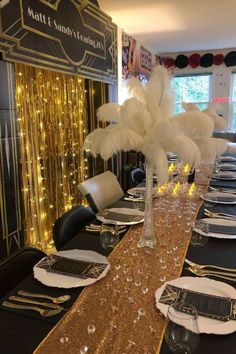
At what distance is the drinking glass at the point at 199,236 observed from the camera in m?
1.40

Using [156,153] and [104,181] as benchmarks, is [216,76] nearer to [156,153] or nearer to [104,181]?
[104,181]

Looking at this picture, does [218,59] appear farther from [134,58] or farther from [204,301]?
[204,301]

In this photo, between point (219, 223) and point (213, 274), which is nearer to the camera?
point (213, 274)

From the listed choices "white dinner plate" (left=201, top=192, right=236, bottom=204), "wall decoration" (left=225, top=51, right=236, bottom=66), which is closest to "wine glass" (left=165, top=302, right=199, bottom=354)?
"white dinner plate" (left=201, top=192, right=236, bottom=204)

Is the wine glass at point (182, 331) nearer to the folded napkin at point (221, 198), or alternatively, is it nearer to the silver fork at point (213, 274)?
the silver fork at point (213, 274)

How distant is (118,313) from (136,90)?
0.85 metres

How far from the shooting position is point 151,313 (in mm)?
923

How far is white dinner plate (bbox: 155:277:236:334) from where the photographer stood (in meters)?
0.85

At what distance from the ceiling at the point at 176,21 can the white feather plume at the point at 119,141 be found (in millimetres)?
2783

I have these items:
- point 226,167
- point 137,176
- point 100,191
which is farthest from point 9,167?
point 226,167

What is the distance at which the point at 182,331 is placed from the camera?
0.75 meters

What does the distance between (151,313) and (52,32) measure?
2.54 m

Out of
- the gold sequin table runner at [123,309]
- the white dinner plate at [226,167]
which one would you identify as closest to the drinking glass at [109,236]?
the gold sequin table runner at [123,309]

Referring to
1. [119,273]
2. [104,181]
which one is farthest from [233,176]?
[119,273]
